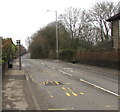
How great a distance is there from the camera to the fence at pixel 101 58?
84.9 feet

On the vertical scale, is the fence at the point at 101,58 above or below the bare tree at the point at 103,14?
below

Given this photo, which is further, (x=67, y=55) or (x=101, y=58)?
(x=67, y=55)

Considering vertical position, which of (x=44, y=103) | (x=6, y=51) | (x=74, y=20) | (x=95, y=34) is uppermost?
(x=74, y=20)

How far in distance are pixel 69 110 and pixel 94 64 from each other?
2592cm

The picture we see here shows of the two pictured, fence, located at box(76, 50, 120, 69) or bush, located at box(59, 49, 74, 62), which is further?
bush, located at box(59, 49, 74, 62)

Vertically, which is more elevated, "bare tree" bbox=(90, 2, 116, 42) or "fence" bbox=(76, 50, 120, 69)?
"bare tree" bbox=(90, 2, 116, 42)

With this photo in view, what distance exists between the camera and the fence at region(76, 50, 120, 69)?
25.9m

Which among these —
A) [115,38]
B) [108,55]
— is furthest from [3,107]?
[115,38]

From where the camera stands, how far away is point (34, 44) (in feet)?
259

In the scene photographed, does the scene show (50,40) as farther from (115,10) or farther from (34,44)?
(115,10)

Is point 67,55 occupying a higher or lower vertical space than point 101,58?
higher

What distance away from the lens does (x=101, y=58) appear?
99.8 ft

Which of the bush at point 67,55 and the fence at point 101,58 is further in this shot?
the bush at point 67,55

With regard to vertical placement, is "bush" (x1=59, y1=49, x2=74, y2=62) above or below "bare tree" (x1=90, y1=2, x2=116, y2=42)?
below
